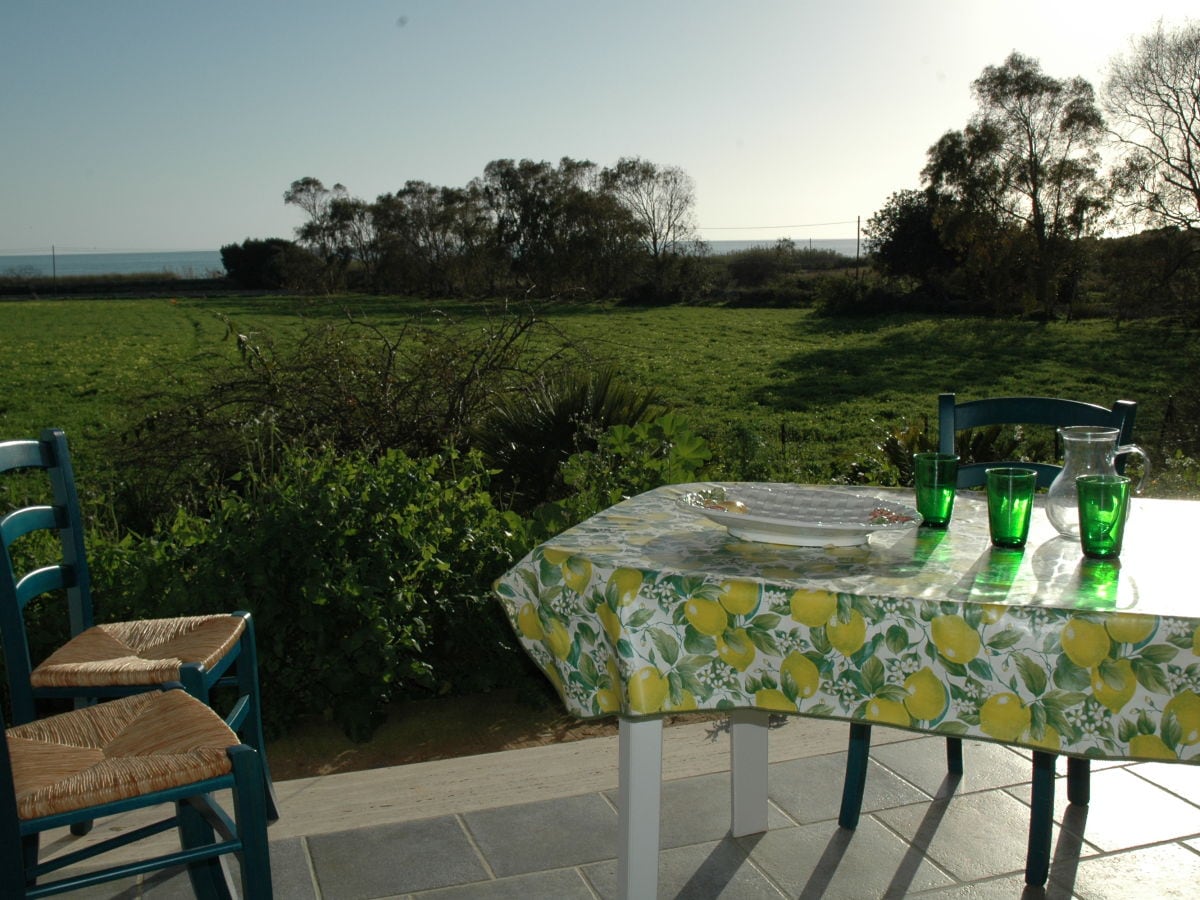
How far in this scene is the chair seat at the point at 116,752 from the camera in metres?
1.43

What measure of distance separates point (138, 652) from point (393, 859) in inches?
25.8

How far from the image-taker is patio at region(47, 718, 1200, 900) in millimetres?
1936

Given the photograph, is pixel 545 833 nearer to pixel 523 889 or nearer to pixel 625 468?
pixel 523 889

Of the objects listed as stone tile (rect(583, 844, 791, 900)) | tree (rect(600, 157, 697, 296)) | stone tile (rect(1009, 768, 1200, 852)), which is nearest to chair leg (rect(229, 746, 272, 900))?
stone tile (rect(583, 844, 791, 900))

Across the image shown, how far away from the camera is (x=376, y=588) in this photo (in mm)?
2869

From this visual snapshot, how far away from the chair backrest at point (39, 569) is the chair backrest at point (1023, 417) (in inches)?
72.2

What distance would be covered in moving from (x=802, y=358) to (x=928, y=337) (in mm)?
3090

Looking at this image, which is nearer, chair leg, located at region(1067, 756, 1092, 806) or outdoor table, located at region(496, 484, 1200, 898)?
outdoor table, located at region(496, 484, 1200, 898)

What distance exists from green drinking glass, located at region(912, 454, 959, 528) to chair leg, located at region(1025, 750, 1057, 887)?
0.50 m

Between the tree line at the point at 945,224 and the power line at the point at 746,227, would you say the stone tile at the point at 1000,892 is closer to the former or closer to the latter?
the tree line at the point at 945,224

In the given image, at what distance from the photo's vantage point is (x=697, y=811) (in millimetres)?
2236

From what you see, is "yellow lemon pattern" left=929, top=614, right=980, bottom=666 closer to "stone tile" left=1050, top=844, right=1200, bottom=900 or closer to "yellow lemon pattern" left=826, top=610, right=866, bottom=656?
"yellow lemon pattern" left=826, top=610, right=866, bottom=656

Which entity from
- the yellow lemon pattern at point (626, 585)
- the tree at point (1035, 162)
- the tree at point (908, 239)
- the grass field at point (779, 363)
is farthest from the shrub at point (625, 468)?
the tree at point (908, 239)

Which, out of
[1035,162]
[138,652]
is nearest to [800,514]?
[138,652]
